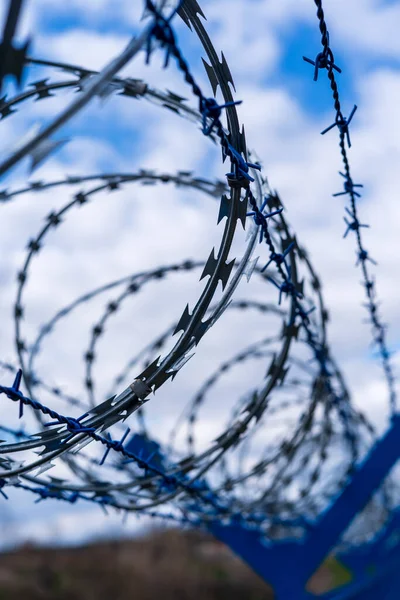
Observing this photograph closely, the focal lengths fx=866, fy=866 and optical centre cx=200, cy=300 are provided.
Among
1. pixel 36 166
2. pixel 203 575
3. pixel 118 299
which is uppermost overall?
pixel 203 575

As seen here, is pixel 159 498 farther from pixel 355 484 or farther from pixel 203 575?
pixel 203 575

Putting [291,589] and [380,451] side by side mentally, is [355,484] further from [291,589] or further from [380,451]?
[291,589]

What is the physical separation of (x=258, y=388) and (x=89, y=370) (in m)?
1.94

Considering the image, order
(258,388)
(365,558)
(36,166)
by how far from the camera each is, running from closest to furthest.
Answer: (36,166) → (258,388) → (365,558)

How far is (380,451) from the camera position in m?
6.44

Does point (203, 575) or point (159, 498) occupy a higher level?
point (203, 575)

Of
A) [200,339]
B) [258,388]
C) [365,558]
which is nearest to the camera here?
[200,339]

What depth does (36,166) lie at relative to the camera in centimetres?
184

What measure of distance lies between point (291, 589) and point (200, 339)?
165 inches

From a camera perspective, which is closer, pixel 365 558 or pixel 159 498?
pixel 159 498

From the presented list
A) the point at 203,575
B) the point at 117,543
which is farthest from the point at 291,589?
the point at 117,543

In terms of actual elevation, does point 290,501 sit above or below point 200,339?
above

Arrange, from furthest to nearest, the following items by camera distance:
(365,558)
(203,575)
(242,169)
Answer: (203,575) < (365,558) < (242,169)

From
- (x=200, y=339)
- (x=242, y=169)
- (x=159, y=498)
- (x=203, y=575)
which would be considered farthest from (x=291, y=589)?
(x=203, y=575)
